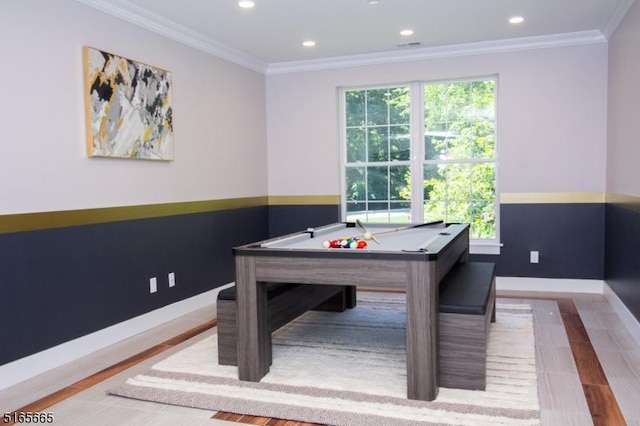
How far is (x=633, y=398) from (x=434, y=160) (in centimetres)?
335

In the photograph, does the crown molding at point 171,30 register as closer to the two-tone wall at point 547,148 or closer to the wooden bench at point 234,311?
the two-tone wall at point 547,148

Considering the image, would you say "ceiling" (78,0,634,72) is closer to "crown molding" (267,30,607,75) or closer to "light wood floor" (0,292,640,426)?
"crown molding" (267,30,607,75)

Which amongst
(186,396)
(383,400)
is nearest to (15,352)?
(186,396)

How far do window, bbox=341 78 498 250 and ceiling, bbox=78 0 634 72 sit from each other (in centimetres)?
46

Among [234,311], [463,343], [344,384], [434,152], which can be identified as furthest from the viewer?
[434,152]

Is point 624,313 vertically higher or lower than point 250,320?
lower

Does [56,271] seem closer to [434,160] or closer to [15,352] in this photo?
[15,352]

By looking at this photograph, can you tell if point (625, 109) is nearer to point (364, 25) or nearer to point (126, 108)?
point (364, 25)

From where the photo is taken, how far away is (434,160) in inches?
223

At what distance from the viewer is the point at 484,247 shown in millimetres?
5457

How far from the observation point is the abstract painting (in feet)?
11.9

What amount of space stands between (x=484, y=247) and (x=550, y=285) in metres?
0.73

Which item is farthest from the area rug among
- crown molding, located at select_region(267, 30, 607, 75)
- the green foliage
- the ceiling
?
crown molding, located at select_region(267, 30, 607, 75)

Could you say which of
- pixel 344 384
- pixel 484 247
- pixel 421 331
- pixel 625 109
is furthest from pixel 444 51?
pixel 344 384
